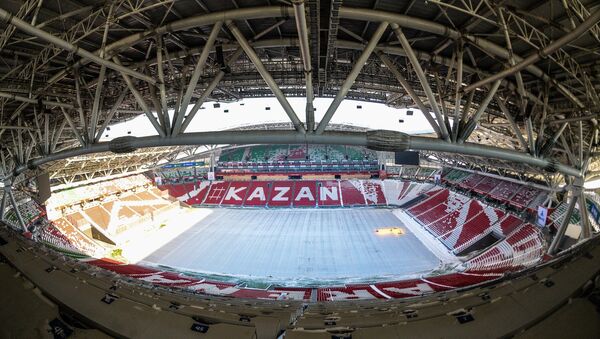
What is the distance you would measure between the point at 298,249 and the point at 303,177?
19.5 meters

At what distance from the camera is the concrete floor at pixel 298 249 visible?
17625 millimetres

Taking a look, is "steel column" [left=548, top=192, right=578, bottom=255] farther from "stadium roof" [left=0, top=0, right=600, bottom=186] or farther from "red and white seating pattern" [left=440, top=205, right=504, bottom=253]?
"red and white seating pattern" [left=440, top=205, right=504, bottom=253]

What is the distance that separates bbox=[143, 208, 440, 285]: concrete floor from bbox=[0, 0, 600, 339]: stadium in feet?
0.74

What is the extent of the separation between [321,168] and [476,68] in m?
33.1

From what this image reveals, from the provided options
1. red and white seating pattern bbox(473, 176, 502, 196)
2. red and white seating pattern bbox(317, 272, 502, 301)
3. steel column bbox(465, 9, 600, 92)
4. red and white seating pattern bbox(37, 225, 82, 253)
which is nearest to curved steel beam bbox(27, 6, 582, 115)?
steel column bbox(465, 9, 600, 92)

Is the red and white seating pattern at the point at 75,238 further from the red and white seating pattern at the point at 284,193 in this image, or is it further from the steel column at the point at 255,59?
the steel column at the point at 255,59

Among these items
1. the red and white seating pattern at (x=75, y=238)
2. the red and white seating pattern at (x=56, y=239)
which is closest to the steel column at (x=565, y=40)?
the red and white seating pattern at (x=56, y=239)

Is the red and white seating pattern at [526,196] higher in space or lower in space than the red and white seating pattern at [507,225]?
higher

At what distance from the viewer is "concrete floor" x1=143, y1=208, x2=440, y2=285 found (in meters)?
17.6

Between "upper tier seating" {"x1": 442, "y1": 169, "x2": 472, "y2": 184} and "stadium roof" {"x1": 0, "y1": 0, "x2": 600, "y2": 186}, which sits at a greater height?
"stadium roof" {"x1": 0, "y1": 0, "x2": 600, "y2": 186}

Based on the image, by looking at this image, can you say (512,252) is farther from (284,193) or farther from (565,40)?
(284,193)

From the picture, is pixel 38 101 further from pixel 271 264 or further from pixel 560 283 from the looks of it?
pixel 271 264

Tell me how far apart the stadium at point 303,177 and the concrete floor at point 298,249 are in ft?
0.74

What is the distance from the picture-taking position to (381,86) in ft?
36.0
